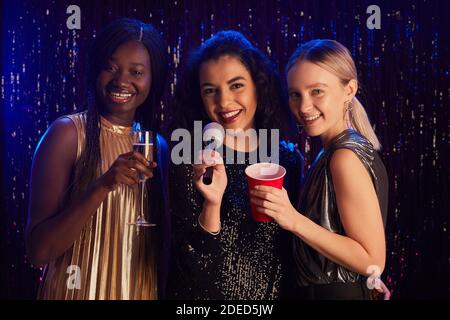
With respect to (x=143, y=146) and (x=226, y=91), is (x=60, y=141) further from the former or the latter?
(x=226, y=91)

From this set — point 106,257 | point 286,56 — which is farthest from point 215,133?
point 286,56

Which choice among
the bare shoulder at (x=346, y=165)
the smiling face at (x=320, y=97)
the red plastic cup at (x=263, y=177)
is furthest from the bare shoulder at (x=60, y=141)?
the bare shoulder at (x=346, y=165)

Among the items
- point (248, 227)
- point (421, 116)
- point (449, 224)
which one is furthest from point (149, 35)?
point (449, 224)

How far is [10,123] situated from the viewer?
10.8 ft

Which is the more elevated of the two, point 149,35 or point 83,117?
point 149,35

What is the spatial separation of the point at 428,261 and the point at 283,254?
143 cm

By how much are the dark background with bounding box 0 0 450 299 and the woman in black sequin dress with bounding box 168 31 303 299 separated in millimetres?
896

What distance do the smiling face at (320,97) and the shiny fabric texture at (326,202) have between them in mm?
76

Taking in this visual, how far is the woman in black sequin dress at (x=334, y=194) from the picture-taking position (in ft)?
6.89

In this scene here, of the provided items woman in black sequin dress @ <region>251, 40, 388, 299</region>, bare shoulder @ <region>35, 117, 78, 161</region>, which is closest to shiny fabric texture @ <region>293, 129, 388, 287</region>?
woman in black sequin dress @ <region>251, 40, 388, 299</region>

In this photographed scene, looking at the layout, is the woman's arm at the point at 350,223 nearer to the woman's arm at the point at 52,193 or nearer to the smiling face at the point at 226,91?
the smiling face at the point at 226,91

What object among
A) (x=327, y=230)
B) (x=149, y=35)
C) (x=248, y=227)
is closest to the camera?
(x=327, y=230)

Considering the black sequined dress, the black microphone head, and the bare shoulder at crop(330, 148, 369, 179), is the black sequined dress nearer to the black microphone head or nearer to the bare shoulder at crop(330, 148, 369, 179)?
the black microphone head

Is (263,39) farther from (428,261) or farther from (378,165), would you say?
(428,261)
